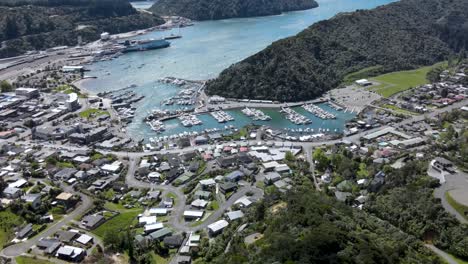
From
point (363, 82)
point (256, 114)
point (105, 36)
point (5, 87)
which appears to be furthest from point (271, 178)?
point (105, 36)

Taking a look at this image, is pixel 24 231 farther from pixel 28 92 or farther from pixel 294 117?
pixel 28 92

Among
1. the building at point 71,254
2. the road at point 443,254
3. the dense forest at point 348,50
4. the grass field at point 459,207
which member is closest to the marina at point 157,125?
the dense forest at point 348,50

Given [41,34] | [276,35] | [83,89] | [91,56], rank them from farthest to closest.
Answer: [276,35]
[41,34]
[91,56]
[83,89]

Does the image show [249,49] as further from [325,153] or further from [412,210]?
[412,210]

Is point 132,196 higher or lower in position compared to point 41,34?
lower

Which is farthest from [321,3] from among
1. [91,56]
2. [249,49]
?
[91,56]

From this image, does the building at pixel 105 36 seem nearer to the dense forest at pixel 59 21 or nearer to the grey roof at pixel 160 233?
the dense forest at pixel 59 21

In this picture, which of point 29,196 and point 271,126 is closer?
point 29,196
